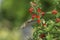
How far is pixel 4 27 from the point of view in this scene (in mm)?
9656

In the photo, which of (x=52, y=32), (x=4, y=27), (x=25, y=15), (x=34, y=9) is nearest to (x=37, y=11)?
(x=34, y=9)

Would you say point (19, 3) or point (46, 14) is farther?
point (19, 3)

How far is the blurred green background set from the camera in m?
9.19

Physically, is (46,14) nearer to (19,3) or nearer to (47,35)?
(47,35)

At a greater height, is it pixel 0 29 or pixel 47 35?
pixel 0 29

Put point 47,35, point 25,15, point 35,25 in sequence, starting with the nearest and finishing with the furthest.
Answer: point 47,35 → point 35,25 → point 25,15

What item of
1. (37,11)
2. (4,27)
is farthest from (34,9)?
(4,27)

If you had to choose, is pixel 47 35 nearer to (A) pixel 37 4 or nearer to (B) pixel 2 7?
(A) pixel 37 4

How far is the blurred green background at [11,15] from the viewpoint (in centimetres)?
919

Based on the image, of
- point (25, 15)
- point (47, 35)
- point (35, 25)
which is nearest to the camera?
point (47, 35)

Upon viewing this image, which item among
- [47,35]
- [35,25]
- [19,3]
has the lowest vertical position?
[47,35]

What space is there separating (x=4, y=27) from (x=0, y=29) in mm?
313

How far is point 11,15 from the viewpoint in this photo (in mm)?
9750

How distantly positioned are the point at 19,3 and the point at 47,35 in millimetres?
5399
